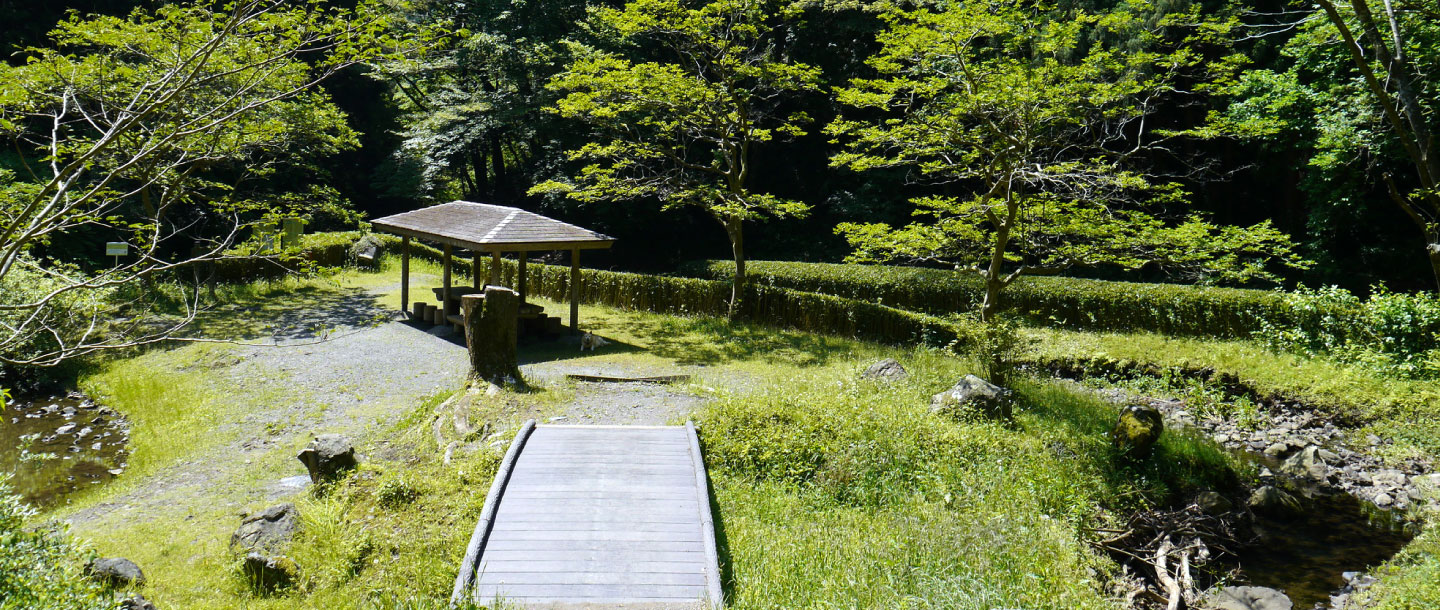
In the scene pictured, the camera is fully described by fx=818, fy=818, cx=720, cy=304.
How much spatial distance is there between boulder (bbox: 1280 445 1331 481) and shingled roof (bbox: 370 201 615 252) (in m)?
10.7

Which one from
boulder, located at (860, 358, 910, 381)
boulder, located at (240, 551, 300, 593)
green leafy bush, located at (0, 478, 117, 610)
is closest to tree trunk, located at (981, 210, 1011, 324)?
boulder, located at (860, 358, 910, 381)

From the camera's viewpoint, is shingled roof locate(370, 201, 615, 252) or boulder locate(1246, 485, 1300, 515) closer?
boulder locate(1246, 485, 1300, 515)

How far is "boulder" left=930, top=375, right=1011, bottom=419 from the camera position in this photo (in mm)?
9883

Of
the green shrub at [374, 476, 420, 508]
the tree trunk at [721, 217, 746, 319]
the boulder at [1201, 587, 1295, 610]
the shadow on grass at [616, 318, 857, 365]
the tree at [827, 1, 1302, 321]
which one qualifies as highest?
the tree at [827, 1, 1302, 321]

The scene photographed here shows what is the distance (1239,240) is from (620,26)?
1040 cm

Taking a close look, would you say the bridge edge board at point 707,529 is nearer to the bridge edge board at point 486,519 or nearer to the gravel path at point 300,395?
the bridge edge board at point 486,519

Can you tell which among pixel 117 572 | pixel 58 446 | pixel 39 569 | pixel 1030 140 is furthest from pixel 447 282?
pixel 39 569

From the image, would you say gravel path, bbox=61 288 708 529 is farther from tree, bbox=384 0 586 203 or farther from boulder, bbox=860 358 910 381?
tree, bbox=384 0 586 203

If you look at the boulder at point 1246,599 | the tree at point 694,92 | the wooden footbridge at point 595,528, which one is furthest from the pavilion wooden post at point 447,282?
the boulder at point 1246,599

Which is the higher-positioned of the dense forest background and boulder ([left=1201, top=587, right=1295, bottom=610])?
the dense forest background

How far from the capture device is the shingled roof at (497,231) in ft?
46.4

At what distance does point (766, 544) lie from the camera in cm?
670

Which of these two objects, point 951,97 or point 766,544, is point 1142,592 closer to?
point 766,544

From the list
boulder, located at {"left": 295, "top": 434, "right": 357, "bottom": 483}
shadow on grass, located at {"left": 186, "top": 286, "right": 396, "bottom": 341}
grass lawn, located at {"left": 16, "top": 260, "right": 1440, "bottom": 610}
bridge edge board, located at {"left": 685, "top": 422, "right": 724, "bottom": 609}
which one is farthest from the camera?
shadow on grass, located at {"left": 186, "top": 286, "right": 396, "bottom": 341}
